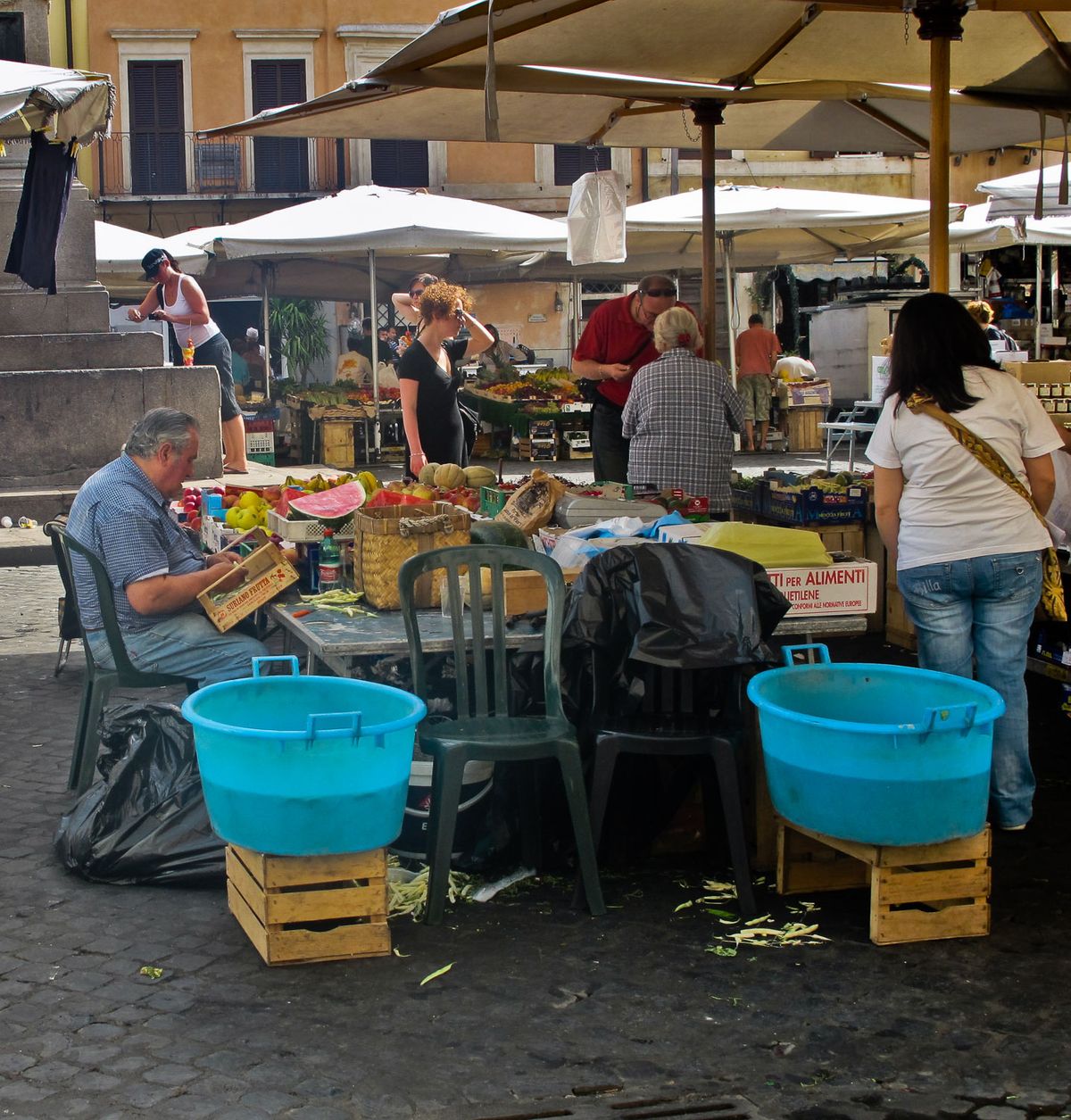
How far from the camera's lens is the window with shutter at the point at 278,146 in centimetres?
2930

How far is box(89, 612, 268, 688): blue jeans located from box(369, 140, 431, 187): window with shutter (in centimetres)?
2588

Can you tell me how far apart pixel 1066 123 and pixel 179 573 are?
5.08 meters

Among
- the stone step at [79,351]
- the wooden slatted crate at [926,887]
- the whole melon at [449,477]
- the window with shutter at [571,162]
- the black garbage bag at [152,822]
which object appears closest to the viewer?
the wooden slatted crate at [926,887]

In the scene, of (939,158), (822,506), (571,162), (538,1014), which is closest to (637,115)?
(822,506)

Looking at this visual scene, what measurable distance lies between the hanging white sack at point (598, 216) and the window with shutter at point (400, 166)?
22.4m

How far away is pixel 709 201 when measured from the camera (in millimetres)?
8195

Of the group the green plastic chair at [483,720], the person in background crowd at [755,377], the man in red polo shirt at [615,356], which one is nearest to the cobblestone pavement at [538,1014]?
the green plastic chair at [483,720]

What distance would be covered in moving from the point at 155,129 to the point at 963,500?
27365 mm

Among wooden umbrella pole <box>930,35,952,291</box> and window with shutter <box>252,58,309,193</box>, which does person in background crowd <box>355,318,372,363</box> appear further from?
wooden umbrella pole <box>930,35,952,291</box>

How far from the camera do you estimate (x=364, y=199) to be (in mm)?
15219

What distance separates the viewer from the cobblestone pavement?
10.5 feet

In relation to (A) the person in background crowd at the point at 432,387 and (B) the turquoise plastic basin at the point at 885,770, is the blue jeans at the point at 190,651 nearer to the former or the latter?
(B) the turquoise plastic basin at the point at 885,770

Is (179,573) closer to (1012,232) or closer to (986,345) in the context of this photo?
(986,345)

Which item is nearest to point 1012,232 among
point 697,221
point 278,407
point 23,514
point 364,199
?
point 697,221
